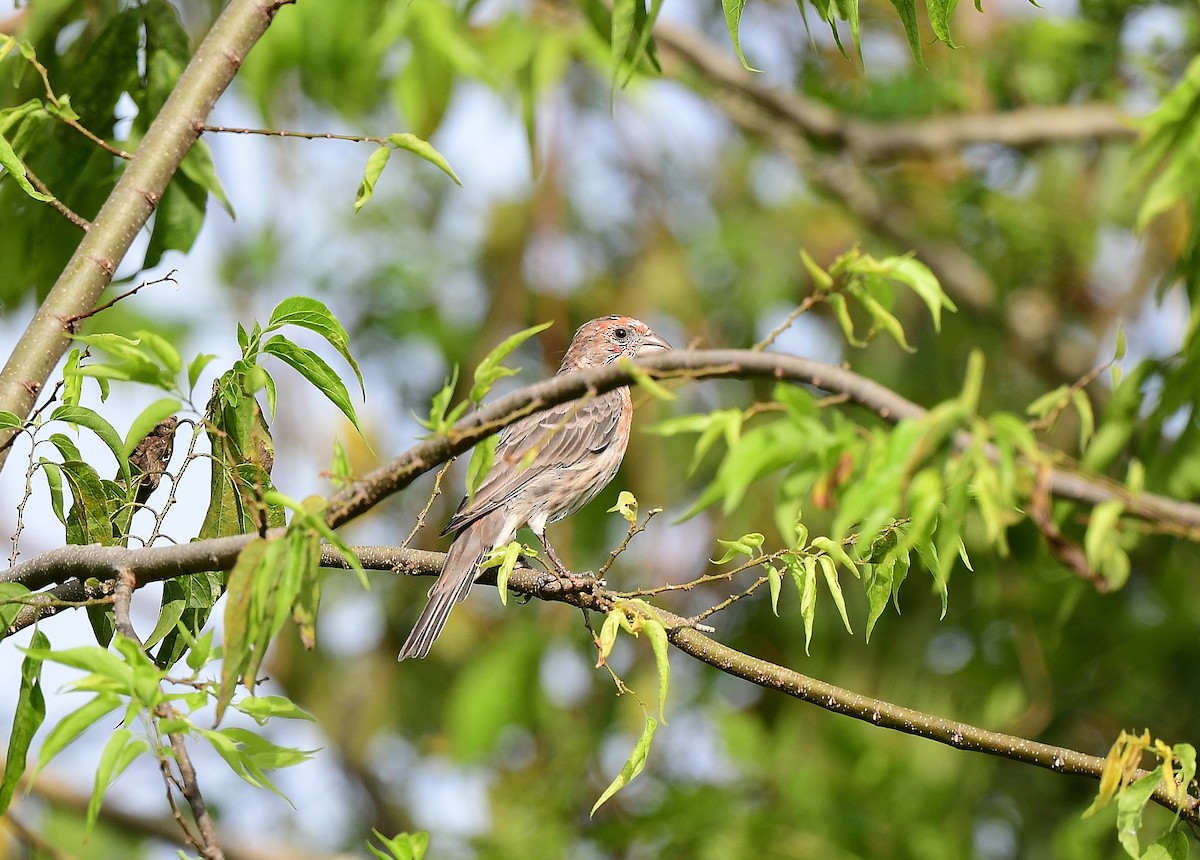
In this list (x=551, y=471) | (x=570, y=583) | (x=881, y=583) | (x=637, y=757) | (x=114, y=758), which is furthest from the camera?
(x=551, y=471)

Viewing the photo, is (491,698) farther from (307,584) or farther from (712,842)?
(307,584)

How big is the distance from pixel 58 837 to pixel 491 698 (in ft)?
10.7

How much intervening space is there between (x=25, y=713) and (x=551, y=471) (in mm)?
3391

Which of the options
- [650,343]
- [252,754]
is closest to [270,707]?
[252,754]

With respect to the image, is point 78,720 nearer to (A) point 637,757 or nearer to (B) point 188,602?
(B) point 188,602

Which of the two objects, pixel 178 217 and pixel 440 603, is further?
pixel 440 603

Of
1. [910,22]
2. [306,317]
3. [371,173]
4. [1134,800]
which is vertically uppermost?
[910,22]

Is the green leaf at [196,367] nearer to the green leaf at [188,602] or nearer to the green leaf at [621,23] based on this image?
the green leaf at [188,602]

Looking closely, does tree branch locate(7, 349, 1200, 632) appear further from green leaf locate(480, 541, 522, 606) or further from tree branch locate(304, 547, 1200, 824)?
tree branch locate(304, 547, 1200, 824)

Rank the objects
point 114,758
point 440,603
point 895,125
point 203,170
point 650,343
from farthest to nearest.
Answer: point 895,125, point 650,343, point 440,603, point 203,170, point 114,758

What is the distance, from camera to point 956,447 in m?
2.14

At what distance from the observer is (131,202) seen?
3381 millimetres

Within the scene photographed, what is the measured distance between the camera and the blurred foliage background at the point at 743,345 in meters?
8.66

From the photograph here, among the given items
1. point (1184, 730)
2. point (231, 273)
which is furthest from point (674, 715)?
point (231, 273)
